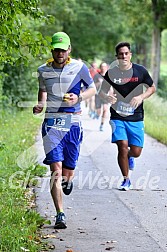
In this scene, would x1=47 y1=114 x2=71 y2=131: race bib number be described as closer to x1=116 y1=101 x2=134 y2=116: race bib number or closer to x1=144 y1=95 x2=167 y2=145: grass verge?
x1=116 y1=101 x2=134 y2=116: race bib number

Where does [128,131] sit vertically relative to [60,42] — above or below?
below

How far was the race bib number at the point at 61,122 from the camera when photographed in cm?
771

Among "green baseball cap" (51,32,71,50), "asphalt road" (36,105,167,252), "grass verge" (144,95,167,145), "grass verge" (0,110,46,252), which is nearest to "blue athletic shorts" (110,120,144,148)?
"asphalt road" (36,105,167,252)

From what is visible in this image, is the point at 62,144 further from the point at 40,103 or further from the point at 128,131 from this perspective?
the point at 128,131

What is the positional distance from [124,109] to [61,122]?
2357 mm

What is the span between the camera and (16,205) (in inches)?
325

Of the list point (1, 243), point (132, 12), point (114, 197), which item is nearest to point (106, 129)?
point (114, 197)

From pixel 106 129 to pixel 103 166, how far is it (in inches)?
292

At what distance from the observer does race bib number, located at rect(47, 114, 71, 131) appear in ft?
25.3

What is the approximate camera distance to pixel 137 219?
8.02 meters

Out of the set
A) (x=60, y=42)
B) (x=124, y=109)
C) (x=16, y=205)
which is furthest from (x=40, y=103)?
(x=124, y=109)

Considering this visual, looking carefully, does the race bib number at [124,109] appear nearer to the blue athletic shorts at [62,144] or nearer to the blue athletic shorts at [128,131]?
the blue athletic shorts at [128,131]

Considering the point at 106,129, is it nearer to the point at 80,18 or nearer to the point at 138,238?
the point at 138,238

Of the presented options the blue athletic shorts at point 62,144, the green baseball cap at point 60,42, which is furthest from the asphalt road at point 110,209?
the green baseball cap at point 60,42
